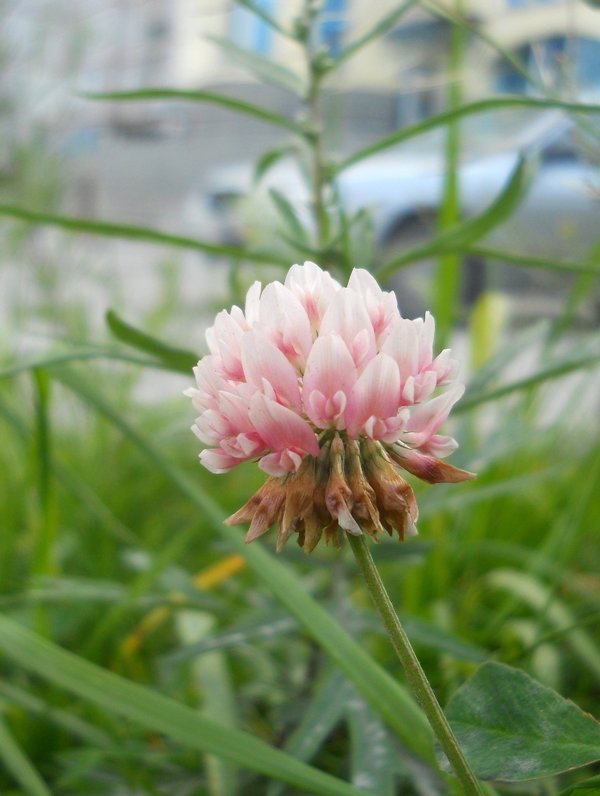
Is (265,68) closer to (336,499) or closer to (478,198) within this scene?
(336,499)

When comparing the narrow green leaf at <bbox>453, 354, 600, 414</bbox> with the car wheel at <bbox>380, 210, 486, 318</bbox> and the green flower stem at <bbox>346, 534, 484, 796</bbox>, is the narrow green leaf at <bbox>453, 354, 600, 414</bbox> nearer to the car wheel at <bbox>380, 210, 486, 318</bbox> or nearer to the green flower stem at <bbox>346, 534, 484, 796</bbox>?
the green flower stem at <bbox>346, 534, 484, 796</bbox>

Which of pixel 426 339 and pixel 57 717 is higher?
pixel 426 339

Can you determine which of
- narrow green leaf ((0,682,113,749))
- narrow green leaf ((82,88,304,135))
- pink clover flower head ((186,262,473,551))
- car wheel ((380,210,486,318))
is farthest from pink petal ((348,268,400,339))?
car wheel ((380,210,486,318))

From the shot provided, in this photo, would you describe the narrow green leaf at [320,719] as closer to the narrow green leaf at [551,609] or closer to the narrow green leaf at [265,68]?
the narrow green leaf at [551,609]

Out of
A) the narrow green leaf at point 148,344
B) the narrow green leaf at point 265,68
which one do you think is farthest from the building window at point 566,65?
the narrow green leaf at point 148,344

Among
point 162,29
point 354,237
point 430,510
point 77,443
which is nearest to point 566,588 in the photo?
point 430,510

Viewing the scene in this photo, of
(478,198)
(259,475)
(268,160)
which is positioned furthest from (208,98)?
(478,198)
